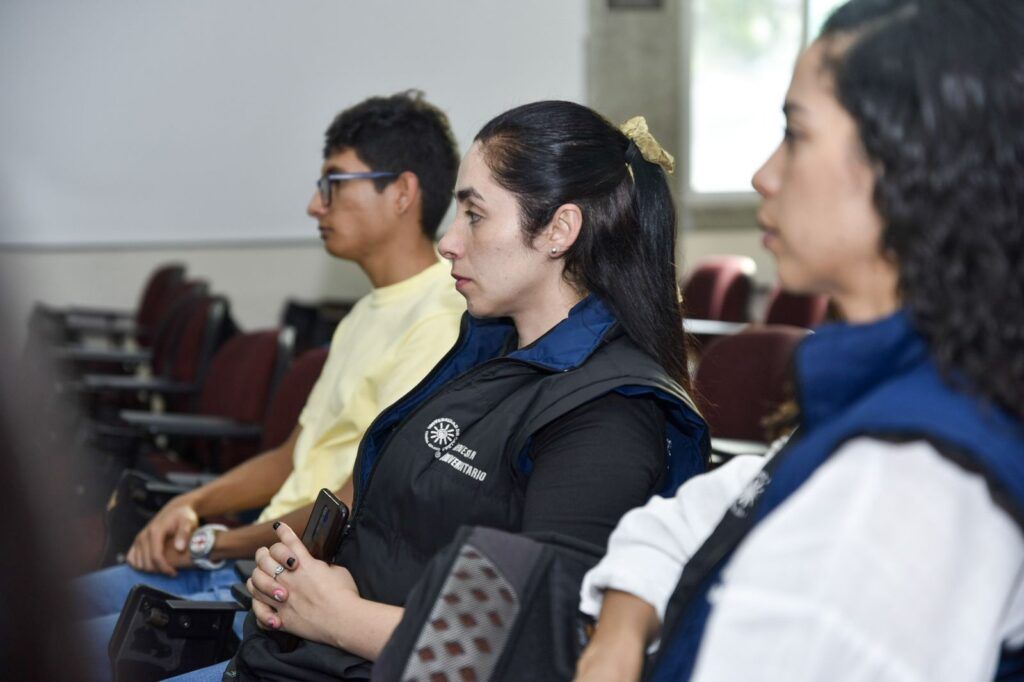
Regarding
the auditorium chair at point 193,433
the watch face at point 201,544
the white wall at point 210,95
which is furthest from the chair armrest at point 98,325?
the watch face at point 201,544

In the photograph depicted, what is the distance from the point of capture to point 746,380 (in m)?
2.78

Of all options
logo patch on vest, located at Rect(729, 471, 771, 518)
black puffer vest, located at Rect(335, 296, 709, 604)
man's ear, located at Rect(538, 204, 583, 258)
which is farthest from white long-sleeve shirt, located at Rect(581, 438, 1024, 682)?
man's ear, located at Rect(538, 204, 583, 258)

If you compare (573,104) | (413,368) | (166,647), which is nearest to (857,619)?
(573,104)

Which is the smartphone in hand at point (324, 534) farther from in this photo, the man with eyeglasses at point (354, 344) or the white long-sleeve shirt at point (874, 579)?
the white long-sleeve shirt at point (874, 579)

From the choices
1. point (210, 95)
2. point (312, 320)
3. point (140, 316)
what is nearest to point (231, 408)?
point (312, 320)

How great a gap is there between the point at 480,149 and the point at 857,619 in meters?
1.01

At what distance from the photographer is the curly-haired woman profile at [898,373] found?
0.82 meters

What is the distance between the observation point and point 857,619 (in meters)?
0.81

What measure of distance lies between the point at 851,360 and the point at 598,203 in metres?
0.74

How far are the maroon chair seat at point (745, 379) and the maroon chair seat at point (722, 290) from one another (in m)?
1.88

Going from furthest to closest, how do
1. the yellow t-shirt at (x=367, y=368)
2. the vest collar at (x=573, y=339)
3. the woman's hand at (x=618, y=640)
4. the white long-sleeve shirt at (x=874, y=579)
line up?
the yellow t-shirt at (x=367, y=368), the vest collar at (x=573, y=339), the woman's hand at (x=618, y=640), the white long-sleeve shirt at (x=874, y=579)

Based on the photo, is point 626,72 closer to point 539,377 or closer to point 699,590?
point 539,377

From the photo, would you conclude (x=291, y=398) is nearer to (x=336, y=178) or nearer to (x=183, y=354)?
(x=336, y=178)

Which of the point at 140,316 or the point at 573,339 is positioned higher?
the point at 573,339
